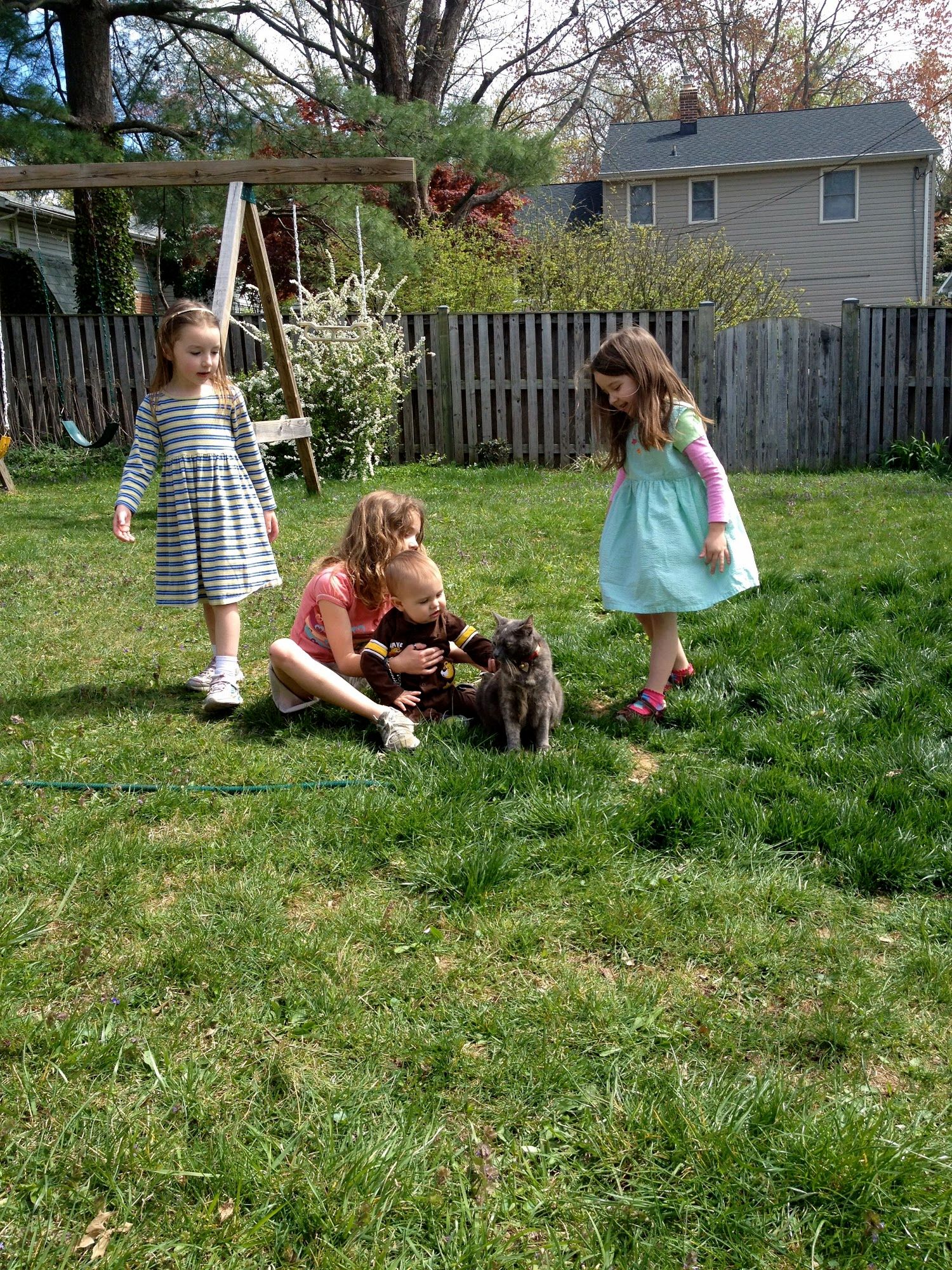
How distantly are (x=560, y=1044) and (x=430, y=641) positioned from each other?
208 cm

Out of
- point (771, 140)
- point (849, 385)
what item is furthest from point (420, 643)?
point (771, 140)

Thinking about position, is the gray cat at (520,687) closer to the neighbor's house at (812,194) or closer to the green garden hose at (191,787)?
the green garden hose at (191,787)

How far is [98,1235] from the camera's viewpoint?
169 cm

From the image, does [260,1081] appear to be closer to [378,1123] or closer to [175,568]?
[378,1123]

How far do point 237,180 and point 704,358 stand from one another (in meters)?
6.43

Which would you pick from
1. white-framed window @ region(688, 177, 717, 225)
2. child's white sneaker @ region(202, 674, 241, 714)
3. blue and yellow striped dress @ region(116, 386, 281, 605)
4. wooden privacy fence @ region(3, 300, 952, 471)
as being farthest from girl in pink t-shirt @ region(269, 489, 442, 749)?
white-framed window @ region(688, 177, 717, 225)

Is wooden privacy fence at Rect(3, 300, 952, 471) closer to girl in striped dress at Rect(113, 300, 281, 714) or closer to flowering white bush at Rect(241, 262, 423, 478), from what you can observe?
flowering white bush at Rect(241, 262, 423, 478)

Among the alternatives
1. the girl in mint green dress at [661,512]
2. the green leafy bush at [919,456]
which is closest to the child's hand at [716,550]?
the girl in mint green dress at [661,512]

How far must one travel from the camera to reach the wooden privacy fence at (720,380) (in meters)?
11.9

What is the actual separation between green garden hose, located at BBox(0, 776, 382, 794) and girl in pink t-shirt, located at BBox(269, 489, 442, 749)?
A: 1.39 ft

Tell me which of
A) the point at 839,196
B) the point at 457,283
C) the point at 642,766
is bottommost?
the point at 642,766

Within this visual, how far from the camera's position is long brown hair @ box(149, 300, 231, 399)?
4.22 meters

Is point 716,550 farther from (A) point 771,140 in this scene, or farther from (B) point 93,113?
(A) point 771,140

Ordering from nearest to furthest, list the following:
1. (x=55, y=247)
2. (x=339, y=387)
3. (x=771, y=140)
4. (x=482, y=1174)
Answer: (x=482, y=1174)
(x=339, y=387)
(x=55, y=247)
(x=771, y=140)
